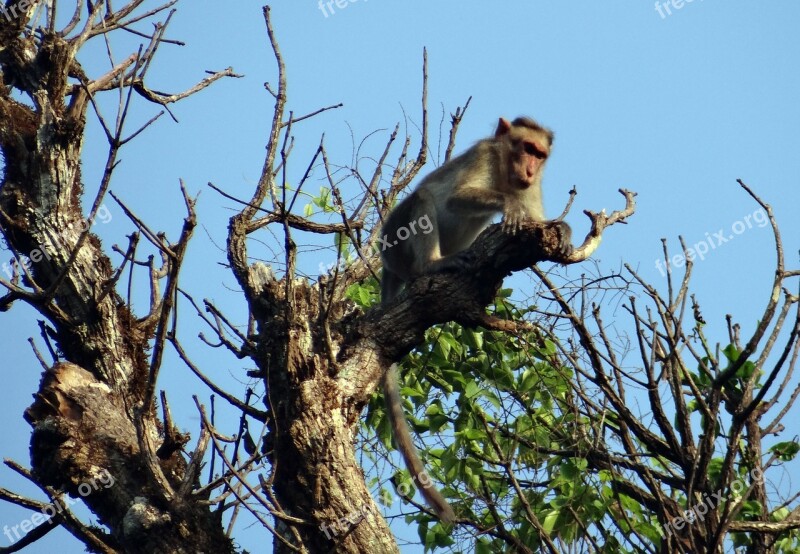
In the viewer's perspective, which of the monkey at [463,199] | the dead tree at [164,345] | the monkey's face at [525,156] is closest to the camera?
the dead tree at [164,345]

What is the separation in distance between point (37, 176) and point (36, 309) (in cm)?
96

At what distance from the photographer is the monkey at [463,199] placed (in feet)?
24.4

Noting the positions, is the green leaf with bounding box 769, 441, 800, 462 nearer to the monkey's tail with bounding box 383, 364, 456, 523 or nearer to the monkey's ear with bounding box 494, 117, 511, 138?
the monkey's tail with bounding box 383, 364, 456, 523

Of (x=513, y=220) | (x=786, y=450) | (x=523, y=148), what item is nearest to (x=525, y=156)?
(x=523, y=148)

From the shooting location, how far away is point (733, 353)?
5676 mm

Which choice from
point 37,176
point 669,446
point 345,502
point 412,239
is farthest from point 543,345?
point 37,176

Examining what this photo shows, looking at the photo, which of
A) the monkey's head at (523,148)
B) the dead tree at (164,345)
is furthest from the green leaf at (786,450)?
the monkey's head at (523,148)

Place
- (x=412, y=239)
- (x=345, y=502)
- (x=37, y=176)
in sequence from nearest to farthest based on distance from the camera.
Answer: (x=345, y=502) → (x=37, y=176) → (x=412, y=239)

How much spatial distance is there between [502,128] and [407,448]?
3389mm

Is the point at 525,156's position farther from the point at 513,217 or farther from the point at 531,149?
the point at 513,217

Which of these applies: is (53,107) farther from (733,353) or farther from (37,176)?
(733,353)

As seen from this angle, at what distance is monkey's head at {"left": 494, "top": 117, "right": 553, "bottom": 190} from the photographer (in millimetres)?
8047

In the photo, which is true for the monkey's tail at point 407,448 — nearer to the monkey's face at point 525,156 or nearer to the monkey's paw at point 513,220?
the monkey's paw at point 513,220

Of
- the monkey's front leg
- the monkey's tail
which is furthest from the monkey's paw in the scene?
the monkey's tail
